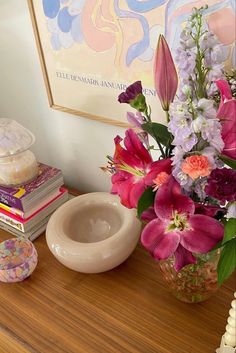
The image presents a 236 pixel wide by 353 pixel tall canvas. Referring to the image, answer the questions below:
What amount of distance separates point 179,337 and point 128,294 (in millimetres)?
149

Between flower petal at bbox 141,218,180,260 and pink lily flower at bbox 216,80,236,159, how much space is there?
152mm

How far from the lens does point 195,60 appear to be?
58 cm

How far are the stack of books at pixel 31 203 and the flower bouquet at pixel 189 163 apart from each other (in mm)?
409

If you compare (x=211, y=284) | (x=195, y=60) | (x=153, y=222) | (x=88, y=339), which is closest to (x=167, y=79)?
(x=195, y=60)

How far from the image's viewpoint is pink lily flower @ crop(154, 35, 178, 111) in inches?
24.8

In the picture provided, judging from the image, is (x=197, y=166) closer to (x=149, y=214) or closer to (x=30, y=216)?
(x=149, y=214)

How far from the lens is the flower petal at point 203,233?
591 millimetres

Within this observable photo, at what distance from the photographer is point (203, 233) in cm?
59

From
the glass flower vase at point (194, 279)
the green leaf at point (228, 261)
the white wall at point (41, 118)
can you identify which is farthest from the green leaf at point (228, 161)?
the white wall at point (41, 118)

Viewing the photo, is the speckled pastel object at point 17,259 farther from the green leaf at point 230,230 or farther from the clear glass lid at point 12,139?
the green leaf at point 230,230

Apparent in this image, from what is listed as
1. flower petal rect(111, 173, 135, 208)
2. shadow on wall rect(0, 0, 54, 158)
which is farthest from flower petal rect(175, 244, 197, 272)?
shadow on wall rect(0, 0, 54, 158)

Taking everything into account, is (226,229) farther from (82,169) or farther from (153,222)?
(82,169)

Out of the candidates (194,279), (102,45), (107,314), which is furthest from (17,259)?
(102,45)

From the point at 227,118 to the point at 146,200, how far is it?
18 centimetres
